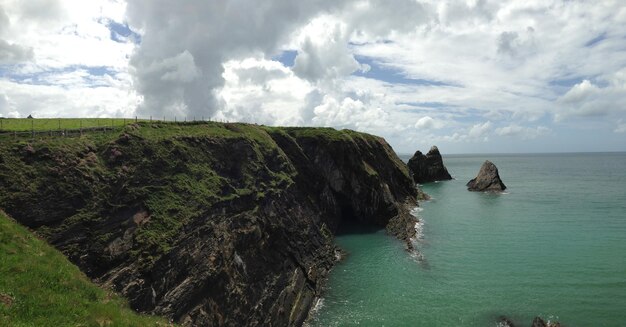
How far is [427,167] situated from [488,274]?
12380 cm

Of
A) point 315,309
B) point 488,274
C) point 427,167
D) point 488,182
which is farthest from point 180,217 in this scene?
point 427,167

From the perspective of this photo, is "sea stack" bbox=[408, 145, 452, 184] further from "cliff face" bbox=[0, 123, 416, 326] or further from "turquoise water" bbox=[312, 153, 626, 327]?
"cliff face" bbox=[0, 123, 416, 326]

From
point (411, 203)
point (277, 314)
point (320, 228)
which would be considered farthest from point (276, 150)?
point (411, 203)

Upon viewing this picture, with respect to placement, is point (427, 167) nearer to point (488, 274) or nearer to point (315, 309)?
point (488, 274)

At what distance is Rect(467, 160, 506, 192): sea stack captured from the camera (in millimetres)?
130000

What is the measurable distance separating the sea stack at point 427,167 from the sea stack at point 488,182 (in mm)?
31697

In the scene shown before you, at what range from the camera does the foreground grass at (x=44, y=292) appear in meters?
19.3

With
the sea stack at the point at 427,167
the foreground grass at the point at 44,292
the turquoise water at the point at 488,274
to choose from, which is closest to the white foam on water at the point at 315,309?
the turquoise water at the point at 488,274

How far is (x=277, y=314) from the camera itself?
39500 millimetres

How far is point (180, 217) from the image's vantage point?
1462 inches

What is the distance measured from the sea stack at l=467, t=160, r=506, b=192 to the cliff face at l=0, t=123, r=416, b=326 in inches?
3520

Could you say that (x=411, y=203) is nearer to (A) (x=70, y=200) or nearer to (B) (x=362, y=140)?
(B) (x=362, y=140)

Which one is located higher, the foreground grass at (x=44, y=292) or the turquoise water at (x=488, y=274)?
the foreground grass at (x=44, y=292)

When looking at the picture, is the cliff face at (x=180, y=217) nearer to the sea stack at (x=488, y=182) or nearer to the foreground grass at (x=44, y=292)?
the foreground grass at (x=44, y=292)
